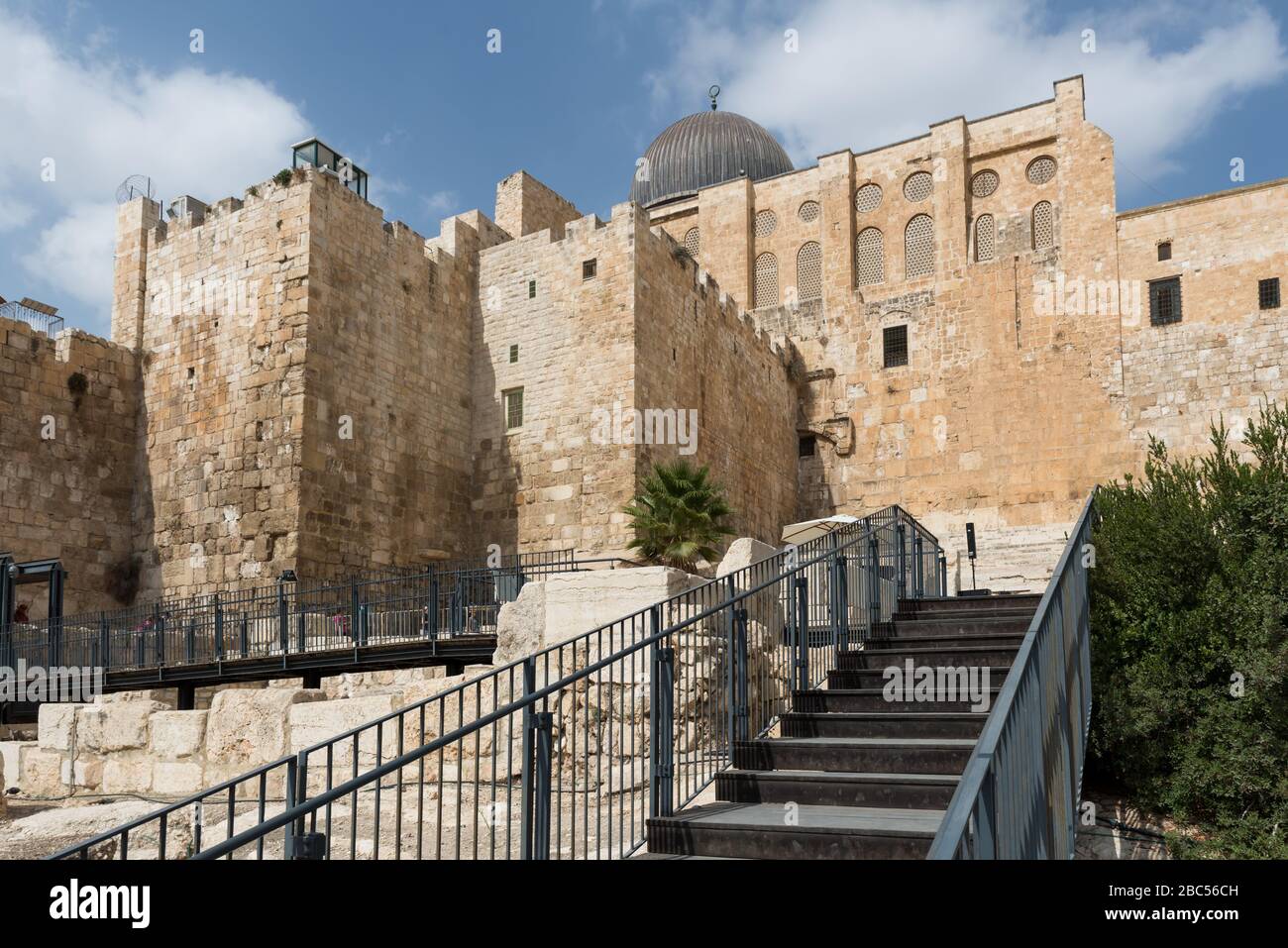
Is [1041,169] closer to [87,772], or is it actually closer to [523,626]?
[523,626]

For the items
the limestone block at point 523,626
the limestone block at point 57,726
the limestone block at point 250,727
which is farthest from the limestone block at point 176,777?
the limestone block at point 523,626

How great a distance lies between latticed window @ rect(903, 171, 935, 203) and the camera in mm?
26219

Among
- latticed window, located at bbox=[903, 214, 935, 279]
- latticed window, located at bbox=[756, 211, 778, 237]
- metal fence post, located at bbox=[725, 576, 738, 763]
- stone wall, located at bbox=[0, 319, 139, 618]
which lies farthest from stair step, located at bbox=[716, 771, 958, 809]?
latticed window, located at bbox=[756, 211, 778, 237]

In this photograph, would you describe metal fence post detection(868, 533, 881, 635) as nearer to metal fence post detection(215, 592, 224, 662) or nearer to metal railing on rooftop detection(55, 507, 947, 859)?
metal railing on rooftop detection(55, 507, 947, 859)

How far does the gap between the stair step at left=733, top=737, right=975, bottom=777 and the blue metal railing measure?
22.4 inches

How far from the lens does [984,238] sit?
2544cm

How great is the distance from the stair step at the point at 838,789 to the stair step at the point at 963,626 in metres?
2.18

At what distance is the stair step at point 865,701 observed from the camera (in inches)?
261

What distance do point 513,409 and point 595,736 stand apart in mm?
12562

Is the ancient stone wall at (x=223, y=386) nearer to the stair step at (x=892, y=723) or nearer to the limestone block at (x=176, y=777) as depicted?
the limestone block at (x=176, y=777)
